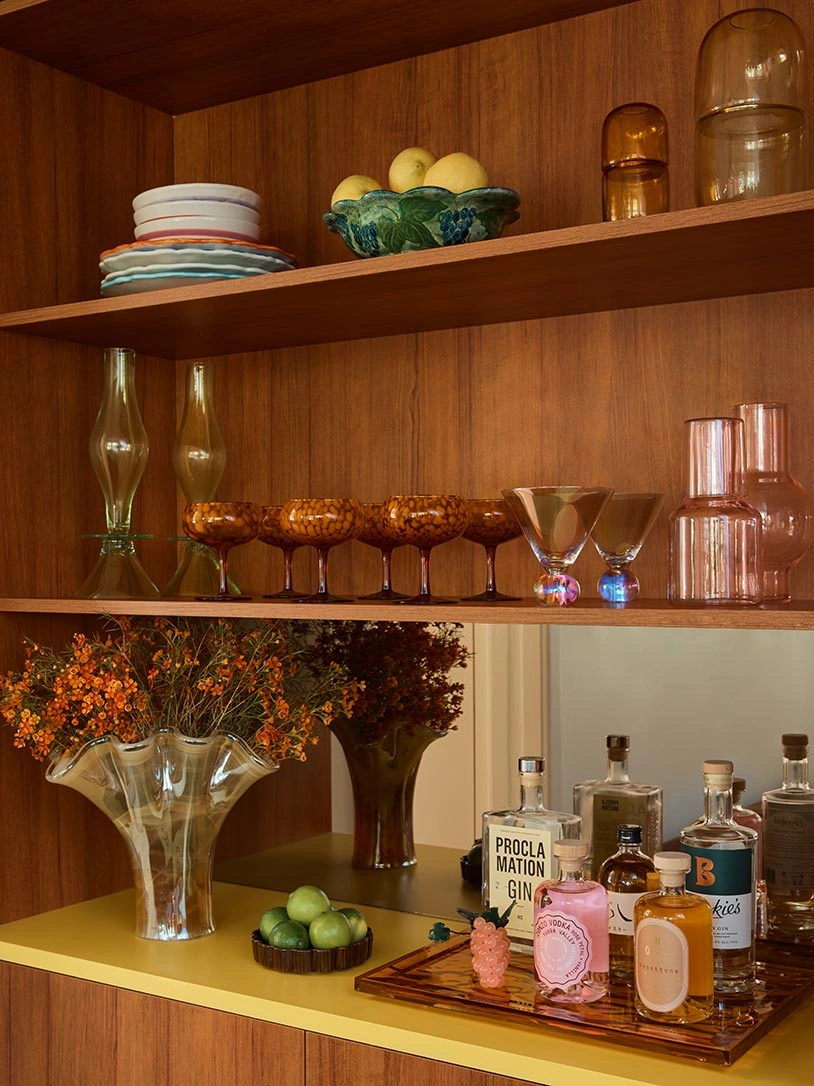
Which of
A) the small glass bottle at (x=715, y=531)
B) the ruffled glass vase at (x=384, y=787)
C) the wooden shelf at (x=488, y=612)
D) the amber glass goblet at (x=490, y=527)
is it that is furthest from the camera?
the ruffled glass vase at (x=384, y=787)

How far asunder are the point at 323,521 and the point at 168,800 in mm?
469

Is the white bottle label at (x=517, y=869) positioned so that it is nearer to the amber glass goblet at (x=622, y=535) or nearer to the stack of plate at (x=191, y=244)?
the amber glass goblet at (x=622, y=535)

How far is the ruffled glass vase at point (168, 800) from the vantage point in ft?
5.66

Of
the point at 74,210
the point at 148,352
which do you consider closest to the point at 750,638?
the point at 148,352

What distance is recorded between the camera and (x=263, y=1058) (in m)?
1.51

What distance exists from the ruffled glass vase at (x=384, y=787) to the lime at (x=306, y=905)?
0.28m

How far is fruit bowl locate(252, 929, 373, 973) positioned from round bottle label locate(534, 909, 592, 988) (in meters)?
0.30

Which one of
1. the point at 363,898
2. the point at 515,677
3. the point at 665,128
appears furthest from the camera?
the point at 363,898

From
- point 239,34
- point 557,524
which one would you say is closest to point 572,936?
point 557,524

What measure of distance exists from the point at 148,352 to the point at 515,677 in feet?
2.80

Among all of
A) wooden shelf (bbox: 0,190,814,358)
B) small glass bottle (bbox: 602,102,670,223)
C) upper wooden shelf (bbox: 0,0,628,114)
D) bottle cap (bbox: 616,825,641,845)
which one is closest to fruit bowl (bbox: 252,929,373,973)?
bottle cap (bbox: 616,825,641,845)

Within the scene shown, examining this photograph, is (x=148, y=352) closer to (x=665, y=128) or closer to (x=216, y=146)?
(x=216, y=146)

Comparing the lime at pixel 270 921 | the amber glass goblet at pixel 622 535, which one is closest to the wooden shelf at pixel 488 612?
the amber glass goblet at pixel 622 535

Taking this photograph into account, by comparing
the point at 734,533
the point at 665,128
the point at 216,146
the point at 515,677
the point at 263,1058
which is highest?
the point at 216,146
